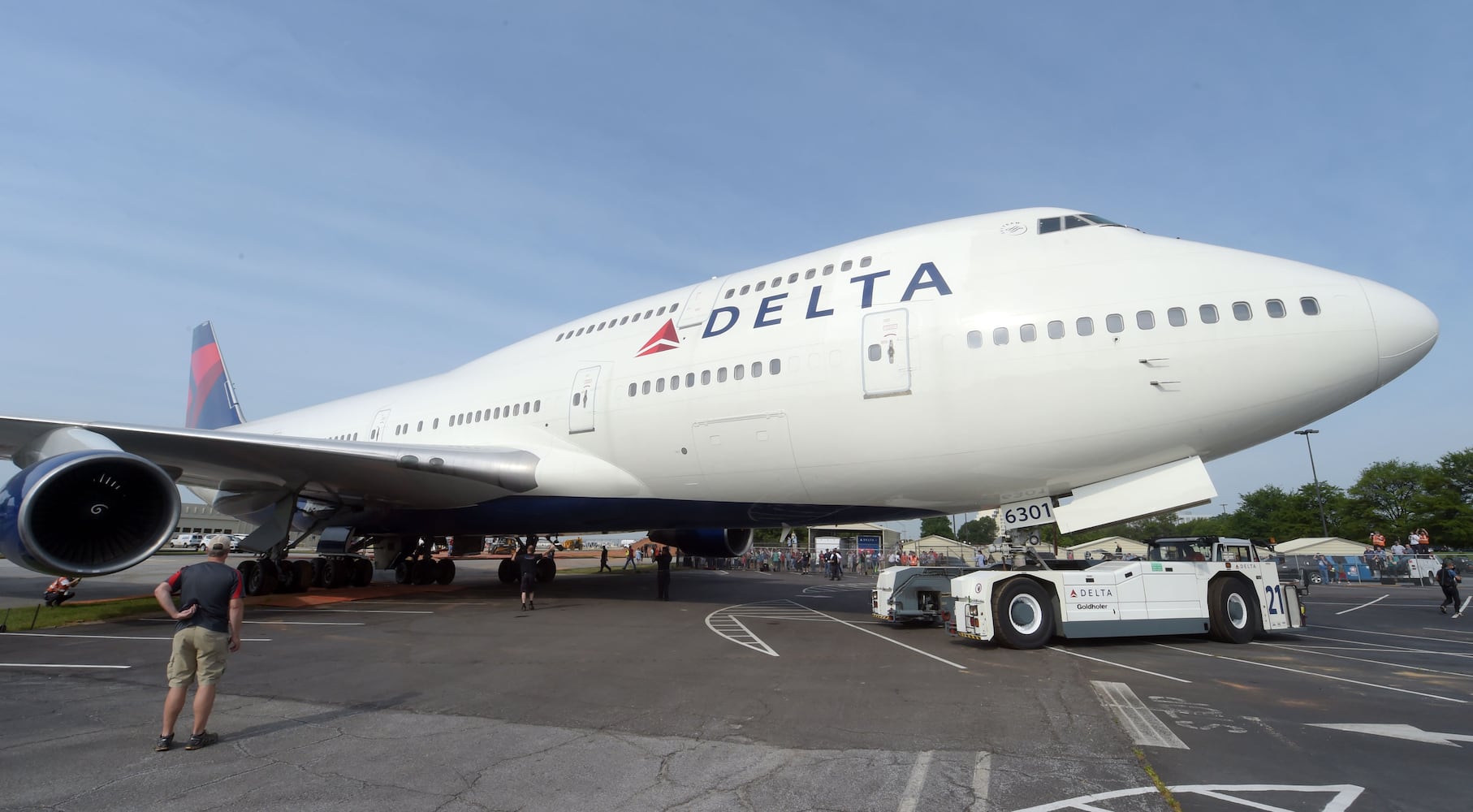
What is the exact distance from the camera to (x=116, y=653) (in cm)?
865

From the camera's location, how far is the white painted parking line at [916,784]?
359 centimetres

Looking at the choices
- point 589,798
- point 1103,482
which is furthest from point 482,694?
point 1103,482

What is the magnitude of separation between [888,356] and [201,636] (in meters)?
7.45

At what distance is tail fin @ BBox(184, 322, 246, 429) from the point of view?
2547 cm

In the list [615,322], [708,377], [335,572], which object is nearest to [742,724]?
[708,377]

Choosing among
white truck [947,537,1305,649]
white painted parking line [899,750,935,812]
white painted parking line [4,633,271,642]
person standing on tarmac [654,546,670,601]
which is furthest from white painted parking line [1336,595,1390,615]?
white painted parking line [4,633,271,642]

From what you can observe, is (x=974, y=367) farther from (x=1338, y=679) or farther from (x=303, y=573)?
(x=303, y=573)

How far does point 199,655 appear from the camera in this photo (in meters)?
4.83

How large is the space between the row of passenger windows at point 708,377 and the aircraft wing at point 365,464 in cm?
148

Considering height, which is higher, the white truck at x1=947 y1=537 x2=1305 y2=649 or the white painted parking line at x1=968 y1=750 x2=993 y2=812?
the white truck at x1=947 y1=537 x2=1305 y2=649

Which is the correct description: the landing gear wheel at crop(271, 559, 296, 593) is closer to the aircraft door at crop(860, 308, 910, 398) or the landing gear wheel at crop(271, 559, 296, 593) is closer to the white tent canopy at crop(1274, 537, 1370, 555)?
the aircraft door at crop(860, 308, 910, 398)

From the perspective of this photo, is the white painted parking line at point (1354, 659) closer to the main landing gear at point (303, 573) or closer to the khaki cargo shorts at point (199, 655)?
the khaki cargo shorts at point (199, 655)

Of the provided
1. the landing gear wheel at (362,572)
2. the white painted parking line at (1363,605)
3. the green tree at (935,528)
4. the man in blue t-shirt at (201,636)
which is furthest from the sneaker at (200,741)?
the green tree at (935,528)

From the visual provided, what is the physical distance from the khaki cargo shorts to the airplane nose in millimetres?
10830
